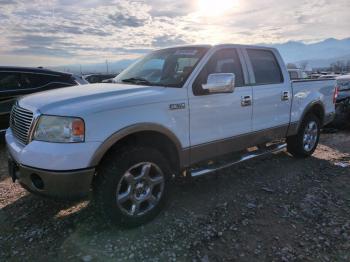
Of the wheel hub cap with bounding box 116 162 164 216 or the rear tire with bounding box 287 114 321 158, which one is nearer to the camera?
the wheel hub cap with bounding box 116 162 164 216

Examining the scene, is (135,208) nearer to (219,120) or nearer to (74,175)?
(74,175)

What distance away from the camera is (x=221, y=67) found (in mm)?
4547

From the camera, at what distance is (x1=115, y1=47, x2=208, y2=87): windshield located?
416 cm

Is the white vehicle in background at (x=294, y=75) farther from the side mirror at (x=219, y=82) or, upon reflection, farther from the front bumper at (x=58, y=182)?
the front bumper at (x=58, y=182)

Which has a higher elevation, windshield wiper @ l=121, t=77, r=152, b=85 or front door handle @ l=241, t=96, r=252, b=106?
windshield wiper @ l=121, t=77, r=152, b=85

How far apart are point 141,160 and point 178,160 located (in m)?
0.60

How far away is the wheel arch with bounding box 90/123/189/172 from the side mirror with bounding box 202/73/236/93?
0.70 m

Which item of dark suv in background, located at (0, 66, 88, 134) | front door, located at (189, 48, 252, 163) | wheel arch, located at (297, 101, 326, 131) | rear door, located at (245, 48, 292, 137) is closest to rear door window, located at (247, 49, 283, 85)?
rear door, located at (245, 48, 292, 137)

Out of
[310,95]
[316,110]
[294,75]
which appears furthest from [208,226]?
[294,75]

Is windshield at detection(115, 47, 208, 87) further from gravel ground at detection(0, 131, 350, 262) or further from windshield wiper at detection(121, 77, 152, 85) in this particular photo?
gravel ground at detection(0, 131, 350, 262)

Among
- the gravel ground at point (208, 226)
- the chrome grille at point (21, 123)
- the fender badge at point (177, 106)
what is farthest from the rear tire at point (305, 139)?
the chrome grille at point (21, 123)

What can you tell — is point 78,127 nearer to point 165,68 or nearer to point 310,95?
point 165,68

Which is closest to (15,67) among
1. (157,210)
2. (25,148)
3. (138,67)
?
(138,67)

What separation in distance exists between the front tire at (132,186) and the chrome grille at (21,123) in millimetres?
811
